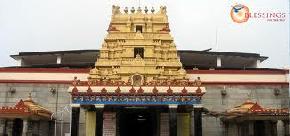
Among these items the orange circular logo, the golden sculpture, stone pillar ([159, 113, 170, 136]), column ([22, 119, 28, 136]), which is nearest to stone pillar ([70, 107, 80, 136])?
the golden sculpture

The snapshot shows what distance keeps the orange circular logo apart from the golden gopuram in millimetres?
3889

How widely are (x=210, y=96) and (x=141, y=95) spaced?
20.7ft

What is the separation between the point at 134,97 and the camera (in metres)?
23.5

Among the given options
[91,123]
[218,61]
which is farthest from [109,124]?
[218,61]

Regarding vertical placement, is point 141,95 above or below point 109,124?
above

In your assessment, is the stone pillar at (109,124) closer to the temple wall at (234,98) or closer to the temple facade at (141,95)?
the temple facade at (141,95)

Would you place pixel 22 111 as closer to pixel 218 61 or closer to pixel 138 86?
pixel 138 86

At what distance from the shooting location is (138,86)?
77.9 feet

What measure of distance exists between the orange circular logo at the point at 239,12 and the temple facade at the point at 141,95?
12.3ft

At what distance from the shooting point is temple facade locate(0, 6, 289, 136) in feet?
77.0

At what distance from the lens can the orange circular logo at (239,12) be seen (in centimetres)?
2394

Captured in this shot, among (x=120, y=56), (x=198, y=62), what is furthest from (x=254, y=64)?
(x=120, y=56)

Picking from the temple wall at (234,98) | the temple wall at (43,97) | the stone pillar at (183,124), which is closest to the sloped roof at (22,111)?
the temple wall at (43,97)

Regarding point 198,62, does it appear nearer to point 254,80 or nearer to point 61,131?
point 254,80
